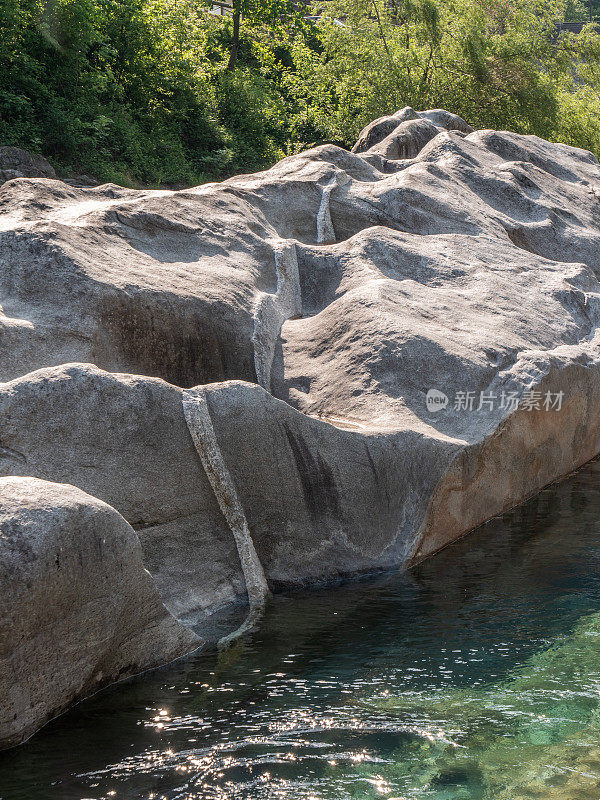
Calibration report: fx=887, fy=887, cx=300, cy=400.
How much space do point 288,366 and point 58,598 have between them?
172 inches

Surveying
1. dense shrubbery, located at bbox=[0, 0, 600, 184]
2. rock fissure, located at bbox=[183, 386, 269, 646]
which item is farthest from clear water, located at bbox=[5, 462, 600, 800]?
dense shrubbery, located at bbox=[0, 0, 600, 184]

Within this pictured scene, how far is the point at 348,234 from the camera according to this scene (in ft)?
36.5

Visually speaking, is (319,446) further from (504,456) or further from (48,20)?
(48,20)

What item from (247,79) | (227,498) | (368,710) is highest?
(247,79)

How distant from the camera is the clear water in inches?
167

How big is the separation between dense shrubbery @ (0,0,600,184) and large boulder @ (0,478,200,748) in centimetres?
1632

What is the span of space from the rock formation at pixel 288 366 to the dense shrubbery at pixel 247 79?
435 inches

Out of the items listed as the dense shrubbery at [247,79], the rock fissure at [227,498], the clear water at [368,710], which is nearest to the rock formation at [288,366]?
the rock fissure at [227,498]

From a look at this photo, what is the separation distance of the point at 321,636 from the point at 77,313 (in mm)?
3130

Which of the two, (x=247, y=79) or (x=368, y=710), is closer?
(x=368, y=710)

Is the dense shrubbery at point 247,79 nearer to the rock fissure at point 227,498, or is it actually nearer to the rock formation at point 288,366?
the rock formation at point 288,366

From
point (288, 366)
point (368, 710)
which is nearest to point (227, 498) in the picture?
point (368, 710)

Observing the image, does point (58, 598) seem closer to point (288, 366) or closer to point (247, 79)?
point (288, 366)

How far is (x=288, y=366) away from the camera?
8508 mm
